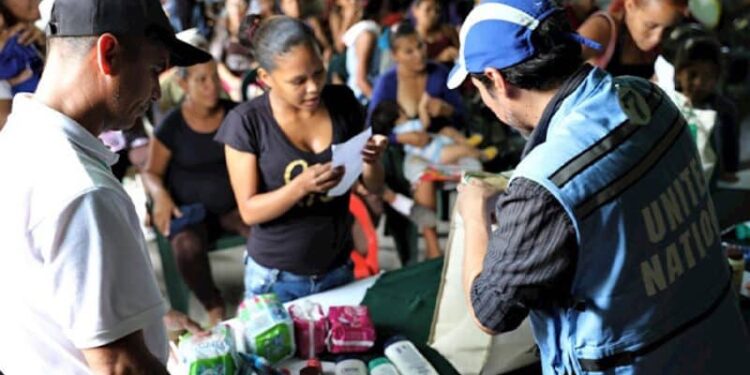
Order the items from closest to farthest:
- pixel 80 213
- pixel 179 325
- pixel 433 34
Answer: pixel 80 213 → pixel 179 325 → pixel 433 34

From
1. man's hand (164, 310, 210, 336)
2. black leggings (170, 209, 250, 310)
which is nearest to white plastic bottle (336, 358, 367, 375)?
man's hand (164, 310, 210, 336)

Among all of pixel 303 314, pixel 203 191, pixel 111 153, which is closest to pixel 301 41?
pixel 303 314

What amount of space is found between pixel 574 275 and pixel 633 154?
207 mm

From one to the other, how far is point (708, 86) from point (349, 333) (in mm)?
2495

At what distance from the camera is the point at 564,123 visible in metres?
1.11

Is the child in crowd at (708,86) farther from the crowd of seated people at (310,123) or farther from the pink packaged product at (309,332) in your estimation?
the pink packaged product at (309,332)

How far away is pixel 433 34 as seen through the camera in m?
4.65

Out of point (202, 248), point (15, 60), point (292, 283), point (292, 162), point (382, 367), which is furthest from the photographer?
point (202, 248)

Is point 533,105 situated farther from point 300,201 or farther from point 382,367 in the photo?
point 300,201

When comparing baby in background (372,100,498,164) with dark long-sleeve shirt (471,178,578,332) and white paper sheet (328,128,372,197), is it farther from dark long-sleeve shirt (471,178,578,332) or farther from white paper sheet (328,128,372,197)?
dark long-sleeve shirt (471,178,578,332)

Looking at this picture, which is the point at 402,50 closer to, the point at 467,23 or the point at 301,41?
the point at 301,41

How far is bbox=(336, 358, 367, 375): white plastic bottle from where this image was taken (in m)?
1.52

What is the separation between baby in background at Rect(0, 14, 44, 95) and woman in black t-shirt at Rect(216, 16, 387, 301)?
1.38 meters

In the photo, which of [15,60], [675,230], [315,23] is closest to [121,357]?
[675,230]
